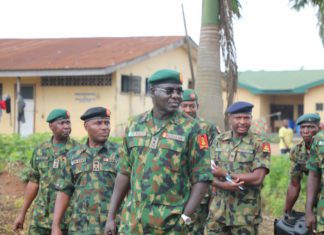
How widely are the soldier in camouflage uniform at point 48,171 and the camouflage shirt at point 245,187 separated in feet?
5.04

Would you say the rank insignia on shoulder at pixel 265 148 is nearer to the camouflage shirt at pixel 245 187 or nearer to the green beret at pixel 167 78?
the camouflage shirt at pixel 245 187

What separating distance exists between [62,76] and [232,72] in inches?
419

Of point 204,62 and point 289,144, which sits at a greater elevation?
point 204,62

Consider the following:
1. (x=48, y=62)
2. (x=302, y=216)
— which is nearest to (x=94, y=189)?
(x=302, y=216)

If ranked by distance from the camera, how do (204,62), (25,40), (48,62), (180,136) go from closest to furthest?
(180,136) → (204,62) → (48,62) → (25,40)

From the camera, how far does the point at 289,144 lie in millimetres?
18078

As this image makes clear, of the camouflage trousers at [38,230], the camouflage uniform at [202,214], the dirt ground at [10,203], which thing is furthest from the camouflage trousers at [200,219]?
the dirt ground at [10,203]

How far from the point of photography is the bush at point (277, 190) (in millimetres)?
9719

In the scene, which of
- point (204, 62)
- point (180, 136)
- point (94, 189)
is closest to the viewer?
point (180, 136)

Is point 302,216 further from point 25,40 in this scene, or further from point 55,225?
point 25,40

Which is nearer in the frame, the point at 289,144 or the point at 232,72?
the point at 232,72

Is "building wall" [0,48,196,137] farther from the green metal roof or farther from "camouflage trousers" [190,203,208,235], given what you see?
"camouflage trousers" [190,203,208,235]

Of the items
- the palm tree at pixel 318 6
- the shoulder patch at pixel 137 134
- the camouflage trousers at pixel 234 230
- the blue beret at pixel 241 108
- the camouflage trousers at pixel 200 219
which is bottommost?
the camouflage trousers at pixel 234 230

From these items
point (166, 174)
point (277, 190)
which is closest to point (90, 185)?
point (166, 174)
